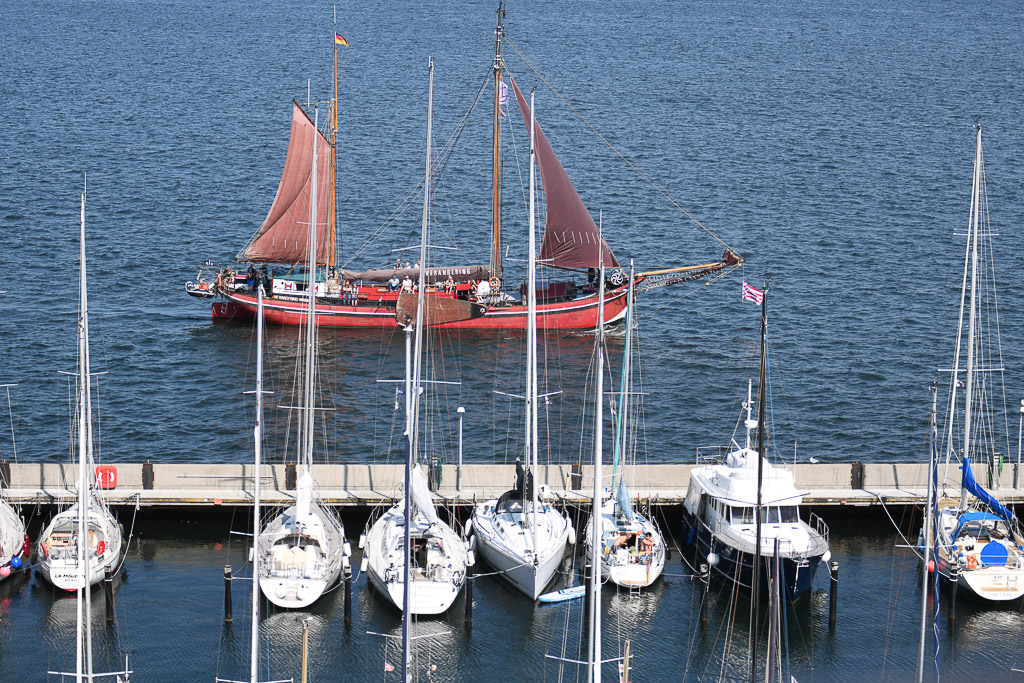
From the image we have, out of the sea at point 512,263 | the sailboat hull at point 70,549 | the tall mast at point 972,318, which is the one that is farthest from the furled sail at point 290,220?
the tall mast at point 972,318

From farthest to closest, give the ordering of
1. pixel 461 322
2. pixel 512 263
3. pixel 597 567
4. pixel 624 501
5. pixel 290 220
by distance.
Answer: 1. pixel 512 263
2. pixel 290 220
3. pixel 461 322
4. pixel 624 501
5. pixel 597 567

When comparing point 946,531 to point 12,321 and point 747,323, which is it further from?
point 12,321

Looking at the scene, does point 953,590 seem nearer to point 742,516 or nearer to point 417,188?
point 742,516

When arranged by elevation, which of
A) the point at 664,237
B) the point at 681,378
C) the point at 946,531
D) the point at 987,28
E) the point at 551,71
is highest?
the point at 987,28

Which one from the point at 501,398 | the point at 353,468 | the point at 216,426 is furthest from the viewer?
the point at 501,398

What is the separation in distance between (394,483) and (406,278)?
25.0m

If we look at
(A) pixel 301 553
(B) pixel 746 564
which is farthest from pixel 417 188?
(B) pixel 746 564

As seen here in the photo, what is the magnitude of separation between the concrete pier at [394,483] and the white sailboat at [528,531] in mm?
3068

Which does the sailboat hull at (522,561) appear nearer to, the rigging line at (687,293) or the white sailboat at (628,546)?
the white sailboat at (628,546)

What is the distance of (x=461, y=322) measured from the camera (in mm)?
76438

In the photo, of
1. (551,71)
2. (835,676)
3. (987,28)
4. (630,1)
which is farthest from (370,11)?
(835,676)

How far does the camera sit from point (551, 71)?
451ft

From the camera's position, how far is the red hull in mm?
76500

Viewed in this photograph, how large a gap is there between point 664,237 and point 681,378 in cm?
2268
